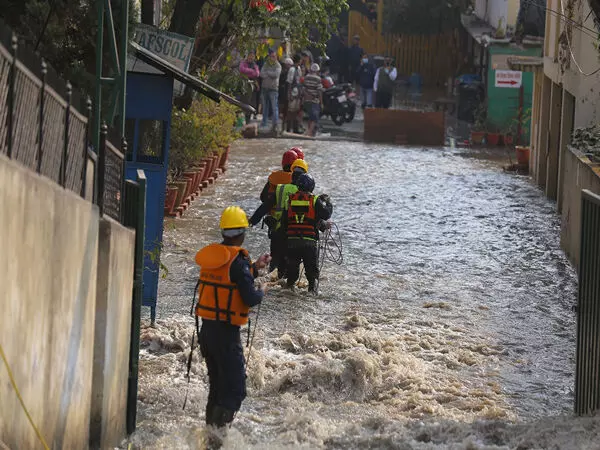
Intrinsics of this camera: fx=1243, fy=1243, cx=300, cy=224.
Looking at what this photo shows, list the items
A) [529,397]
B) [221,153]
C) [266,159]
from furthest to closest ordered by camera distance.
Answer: [266,159]
[221,153]
[529,397]

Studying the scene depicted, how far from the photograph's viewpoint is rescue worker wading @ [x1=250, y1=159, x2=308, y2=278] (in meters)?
14.0

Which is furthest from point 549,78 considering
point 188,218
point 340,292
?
point 340,292

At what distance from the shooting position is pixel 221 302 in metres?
8.59

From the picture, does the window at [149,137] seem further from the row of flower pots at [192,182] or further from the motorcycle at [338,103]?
the motorcycle at [338,103]

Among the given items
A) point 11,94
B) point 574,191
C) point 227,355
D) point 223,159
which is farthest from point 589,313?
point 223,159

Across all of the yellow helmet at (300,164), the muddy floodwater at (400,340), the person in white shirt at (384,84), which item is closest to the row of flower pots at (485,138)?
the person in white shirt at (384,84)

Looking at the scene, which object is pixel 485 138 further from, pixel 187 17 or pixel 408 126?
pixel 187 17

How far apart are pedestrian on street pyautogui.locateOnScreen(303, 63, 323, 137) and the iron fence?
2271cm

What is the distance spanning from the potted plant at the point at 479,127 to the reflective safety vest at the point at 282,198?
18746 mm

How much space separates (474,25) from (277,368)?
31.5 metres

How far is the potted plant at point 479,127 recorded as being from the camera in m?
32.3

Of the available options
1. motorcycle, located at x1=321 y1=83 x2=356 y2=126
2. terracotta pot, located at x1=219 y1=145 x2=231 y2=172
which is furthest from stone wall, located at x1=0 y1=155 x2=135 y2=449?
motorcycle, located at x1=321 y1=83 x2=356 y2=126

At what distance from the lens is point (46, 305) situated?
6750 mm

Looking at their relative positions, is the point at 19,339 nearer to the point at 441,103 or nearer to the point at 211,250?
the point at 211,250
